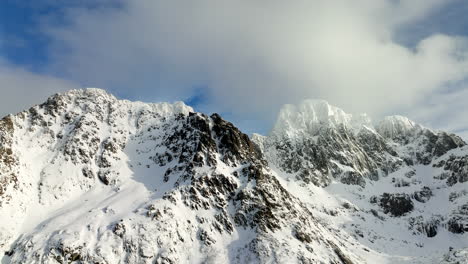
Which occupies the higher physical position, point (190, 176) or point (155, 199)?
point (190, 176)

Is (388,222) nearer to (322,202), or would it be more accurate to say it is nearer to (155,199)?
(322,202)

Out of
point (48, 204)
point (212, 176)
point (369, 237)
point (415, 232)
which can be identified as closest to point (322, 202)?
point (369, 237)

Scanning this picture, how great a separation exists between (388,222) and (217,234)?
4400 inches

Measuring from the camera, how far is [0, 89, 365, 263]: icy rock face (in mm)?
95062

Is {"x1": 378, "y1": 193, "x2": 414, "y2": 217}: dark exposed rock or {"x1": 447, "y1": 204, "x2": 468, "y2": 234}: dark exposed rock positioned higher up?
{"x1": 378, "y1": 193, "x2": 414, "y2": 217}: dark exposed rock

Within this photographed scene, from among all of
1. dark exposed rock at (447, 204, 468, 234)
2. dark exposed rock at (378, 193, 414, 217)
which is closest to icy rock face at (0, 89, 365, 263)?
dark exposed rock at (378, 193, 414, 217)

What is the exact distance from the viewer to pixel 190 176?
393 feet

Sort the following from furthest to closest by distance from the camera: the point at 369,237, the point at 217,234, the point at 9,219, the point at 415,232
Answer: the point at 415,232, the point at 369,237, the point at 217,234, the point at 9,219

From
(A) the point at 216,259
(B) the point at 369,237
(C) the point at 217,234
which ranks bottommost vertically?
(A) the point at 216,259

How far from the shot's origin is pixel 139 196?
115 metres

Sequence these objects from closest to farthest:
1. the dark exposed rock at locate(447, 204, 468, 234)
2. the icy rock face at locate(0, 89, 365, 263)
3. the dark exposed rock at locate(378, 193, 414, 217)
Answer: the icy rock face at locate(0, 89, 365, 263), the dark exposed rock at locate(447, 204, 468, 234), the dark exposed rock at locate(378, 193, 414, 217)

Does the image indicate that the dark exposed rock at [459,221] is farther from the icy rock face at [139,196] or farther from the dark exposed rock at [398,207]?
the icy rock face at [139,196]

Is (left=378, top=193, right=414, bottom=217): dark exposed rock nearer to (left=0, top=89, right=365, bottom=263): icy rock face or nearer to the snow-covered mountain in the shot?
the snow-covered mountain

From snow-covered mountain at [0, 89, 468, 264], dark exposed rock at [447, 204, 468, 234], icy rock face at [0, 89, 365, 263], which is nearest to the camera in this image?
icy rock face at [0, 89, 365, 263]
